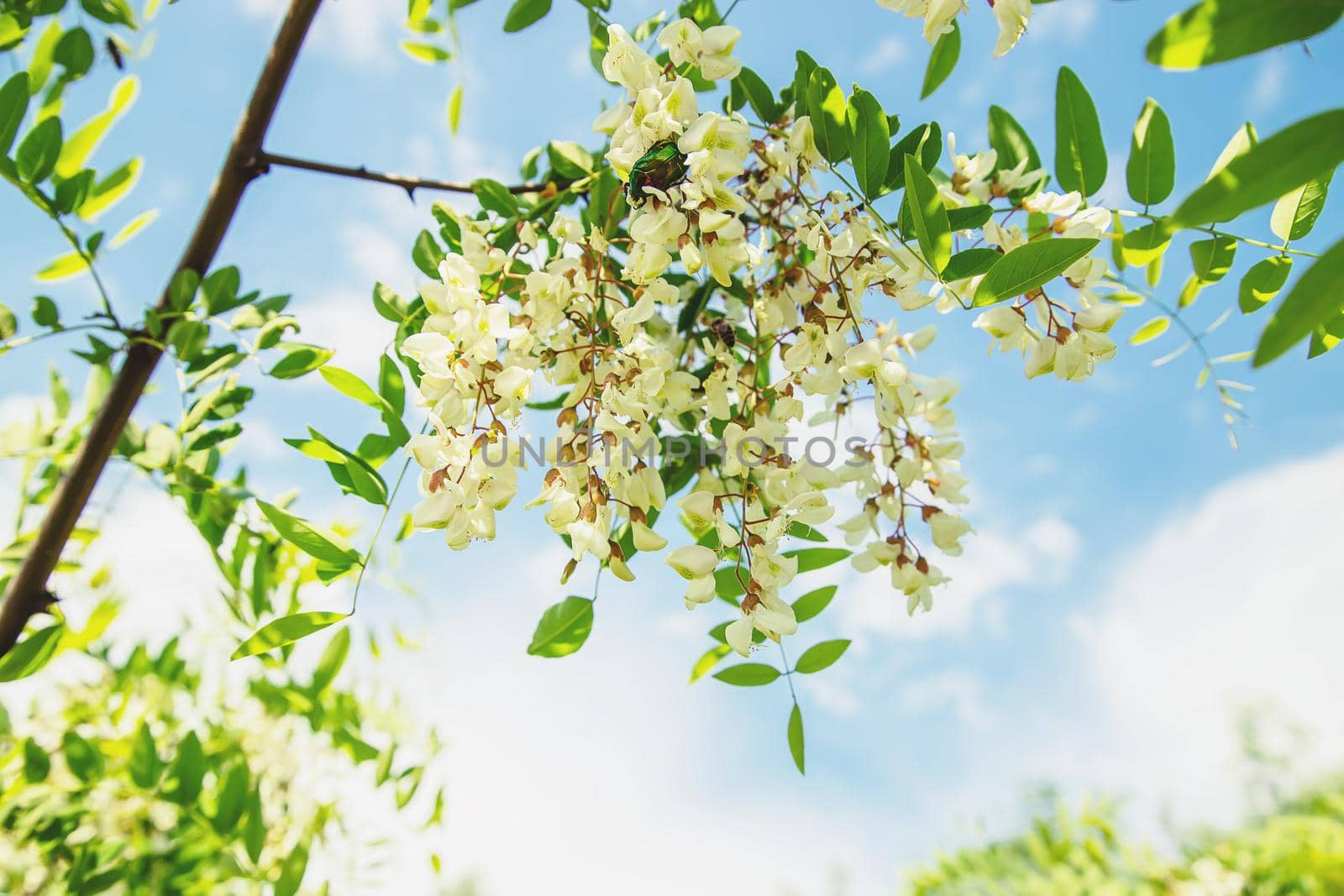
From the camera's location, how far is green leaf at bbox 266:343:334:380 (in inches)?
30.8

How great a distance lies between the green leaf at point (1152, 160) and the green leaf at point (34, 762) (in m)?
1.30

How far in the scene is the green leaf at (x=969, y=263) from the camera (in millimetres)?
524

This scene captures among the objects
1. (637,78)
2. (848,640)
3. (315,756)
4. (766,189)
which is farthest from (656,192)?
(315,756)

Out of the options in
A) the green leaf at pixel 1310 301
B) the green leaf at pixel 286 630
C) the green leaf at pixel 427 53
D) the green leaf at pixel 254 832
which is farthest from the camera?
the green leaf at pixel 427 53

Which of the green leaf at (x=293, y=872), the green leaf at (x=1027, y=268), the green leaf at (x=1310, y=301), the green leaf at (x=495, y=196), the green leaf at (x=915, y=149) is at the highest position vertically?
the green leaf at (x=915, y=149)

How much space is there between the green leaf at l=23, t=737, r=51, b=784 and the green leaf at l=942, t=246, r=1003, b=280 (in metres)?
1.15

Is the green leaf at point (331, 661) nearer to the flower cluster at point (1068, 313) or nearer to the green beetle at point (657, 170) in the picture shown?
the green beetle at point (657, 170)

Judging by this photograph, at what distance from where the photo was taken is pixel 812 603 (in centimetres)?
72

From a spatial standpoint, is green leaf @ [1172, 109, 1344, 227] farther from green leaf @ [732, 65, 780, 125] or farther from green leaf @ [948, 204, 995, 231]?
green leaf @ [732, 65, 780, 125]

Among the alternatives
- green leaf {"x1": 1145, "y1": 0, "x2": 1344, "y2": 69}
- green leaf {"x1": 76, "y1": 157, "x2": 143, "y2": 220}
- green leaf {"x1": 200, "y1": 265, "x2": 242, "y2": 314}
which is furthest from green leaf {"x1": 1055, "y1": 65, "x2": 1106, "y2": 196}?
green leaf {"x1": 76, "y1": 157, "x2": 143, "y2": 220}

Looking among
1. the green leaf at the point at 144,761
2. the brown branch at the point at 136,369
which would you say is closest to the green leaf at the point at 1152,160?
the brown branch at the point at 136,369

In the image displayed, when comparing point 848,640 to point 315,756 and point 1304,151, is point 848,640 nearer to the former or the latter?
point 1304,151

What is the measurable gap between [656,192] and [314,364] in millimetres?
447

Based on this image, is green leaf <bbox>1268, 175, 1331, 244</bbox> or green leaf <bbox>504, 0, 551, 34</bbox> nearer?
green leaf <bbox>1268, 175, 1331, 244</bbox>
